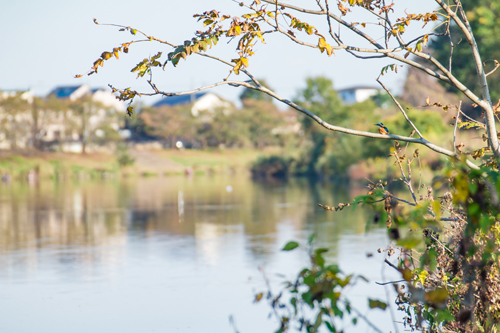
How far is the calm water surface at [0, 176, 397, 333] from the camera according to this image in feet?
23.3

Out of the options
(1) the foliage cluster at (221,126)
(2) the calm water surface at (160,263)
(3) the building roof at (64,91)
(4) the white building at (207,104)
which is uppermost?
(3) the building roof at (64,91)

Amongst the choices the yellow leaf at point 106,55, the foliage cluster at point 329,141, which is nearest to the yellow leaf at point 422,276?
the yellow leaf at point 106,55

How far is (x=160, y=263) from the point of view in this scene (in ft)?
33.4

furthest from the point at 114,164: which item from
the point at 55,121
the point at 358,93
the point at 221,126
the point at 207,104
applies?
the point at 358,93

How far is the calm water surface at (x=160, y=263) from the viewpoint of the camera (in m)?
7.11

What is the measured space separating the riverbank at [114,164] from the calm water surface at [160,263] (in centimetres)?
2667

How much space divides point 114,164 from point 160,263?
3981cm

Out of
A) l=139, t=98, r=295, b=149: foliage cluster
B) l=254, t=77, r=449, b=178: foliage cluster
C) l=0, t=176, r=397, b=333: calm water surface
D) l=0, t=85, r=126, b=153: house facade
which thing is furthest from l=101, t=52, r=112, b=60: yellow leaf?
l=139, t=98, r=295, b=149: foliage cluster

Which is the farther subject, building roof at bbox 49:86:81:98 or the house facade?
building roof at bbox 49:86:81:98

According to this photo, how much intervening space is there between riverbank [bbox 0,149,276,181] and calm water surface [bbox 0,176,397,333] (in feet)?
87.5

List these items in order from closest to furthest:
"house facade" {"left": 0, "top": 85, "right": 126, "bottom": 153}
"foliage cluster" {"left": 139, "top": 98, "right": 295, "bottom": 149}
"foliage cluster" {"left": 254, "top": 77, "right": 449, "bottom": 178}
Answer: "foliage cluster" {"left": 254, "top": 77, "right": 449, "bottom": 178} → "house facade" {"left": 0, "top": 85, "right": 126, "bottom": 153} → "foliage cluster" {"left": 139, "top": 98, "right": 295, "bottom": 149}

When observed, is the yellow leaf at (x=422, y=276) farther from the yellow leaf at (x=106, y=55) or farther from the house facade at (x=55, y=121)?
the house facade at (x=55, y=121)

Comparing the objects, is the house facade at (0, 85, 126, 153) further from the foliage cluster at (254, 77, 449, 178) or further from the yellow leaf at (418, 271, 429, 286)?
the yellow leaf at (418, 271, 429, 286)

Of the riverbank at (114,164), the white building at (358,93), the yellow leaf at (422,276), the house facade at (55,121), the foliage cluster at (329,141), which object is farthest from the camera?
the white building at (358,93)
